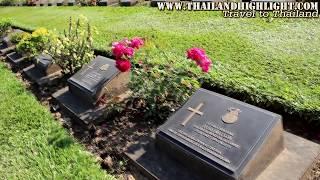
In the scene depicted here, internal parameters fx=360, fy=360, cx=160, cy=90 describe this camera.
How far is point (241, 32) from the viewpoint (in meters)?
7.77

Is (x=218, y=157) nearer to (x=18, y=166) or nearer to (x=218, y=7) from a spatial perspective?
(x=18, y=166)

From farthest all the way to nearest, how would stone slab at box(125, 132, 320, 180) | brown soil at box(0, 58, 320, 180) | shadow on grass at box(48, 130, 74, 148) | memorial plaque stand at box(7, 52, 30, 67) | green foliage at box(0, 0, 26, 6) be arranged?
green foliage at box(0, 0, 26, 6)
memorial plaque stand at box(7, 52, 30, 67)
shadow on grass at box(48, 130, 74, 148)
brown soil at box(0, 58, 320, 180)
stone slab at box(125, 132, 320, 180)

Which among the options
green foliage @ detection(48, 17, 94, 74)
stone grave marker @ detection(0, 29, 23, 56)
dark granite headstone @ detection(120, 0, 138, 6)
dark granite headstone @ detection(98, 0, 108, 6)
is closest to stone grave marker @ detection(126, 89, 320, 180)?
green foliage @ detection(48, 17, 94, 74)

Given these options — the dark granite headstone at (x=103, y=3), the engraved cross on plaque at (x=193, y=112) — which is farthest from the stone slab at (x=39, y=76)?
the dark granite headstone at (x=103, y=3)

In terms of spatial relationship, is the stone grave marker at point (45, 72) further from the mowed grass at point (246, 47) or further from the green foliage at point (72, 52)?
the mowed grass at point (246, 47)

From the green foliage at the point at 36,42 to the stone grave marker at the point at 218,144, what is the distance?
4024mm

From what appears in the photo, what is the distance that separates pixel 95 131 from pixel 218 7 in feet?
20.8

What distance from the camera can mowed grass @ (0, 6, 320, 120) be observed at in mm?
4805

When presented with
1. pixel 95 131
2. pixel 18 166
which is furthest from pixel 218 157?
pixel 18 166

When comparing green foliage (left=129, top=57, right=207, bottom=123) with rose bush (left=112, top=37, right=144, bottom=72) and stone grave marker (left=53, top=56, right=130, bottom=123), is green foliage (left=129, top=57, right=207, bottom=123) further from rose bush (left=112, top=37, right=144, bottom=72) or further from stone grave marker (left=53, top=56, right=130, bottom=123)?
stone grave marker (left=53, top=56, right=130, bottom=123)

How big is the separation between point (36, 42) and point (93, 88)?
267 centimetres

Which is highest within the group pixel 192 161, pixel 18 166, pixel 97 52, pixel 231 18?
pixel 231 18

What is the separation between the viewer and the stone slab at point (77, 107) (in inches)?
204

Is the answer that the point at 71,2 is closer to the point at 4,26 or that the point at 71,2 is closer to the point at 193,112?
the point at 4,26
